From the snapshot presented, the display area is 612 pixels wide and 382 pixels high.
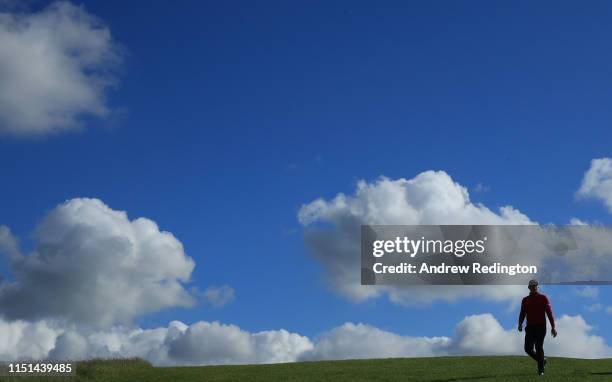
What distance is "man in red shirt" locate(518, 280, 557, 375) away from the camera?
28203 mm

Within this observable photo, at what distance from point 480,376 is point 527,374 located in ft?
5.82

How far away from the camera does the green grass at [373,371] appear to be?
30.2 metres

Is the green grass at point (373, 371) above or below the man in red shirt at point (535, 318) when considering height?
below

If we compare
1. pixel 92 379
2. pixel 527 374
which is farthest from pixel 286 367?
pixel 527 374

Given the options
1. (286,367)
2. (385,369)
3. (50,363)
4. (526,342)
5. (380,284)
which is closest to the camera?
(526,342)

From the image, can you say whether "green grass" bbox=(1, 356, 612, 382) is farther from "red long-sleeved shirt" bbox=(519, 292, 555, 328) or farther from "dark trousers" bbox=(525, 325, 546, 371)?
"red long-sleeved shirt" bbox=(519, 292, 555, 328)

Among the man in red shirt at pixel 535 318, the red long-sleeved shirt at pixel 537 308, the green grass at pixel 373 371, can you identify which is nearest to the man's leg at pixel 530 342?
the man in red shirt at pixel 535 318

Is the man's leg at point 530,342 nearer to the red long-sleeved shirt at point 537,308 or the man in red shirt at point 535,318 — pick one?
the man in red shirt at point 535,318

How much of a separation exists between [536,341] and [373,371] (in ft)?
24.8

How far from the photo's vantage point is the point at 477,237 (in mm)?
45812

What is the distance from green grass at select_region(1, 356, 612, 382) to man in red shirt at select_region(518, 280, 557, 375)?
1.04m

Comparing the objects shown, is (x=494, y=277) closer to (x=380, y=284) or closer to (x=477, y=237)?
(x=477, y=237)

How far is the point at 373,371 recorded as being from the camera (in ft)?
108

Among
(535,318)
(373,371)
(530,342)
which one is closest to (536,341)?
(530,342)
